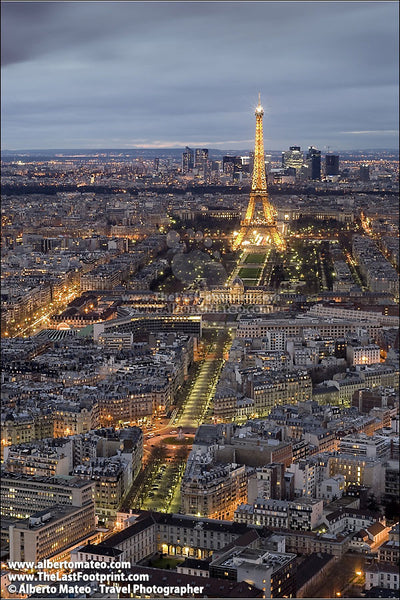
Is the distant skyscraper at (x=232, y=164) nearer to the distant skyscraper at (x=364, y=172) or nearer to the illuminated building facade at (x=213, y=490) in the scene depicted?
the distant skyscraper at (x=364, y=172)

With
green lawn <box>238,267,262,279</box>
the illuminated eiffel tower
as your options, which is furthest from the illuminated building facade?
the illuminated eiffel tower

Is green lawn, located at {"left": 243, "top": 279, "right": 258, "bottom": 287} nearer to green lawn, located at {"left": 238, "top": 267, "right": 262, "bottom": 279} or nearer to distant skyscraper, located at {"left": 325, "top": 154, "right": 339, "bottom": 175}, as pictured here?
green lawn, located at {"left": 238, "top": 267, "right": 262, "bottom": 279}

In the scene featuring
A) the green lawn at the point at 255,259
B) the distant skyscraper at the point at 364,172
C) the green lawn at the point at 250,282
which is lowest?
the green lawn at the point at 250,282

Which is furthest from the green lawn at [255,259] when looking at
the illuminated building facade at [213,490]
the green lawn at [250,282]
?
the illuminated building facade at [213,490]

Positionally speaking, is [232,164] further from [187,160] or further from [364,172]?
[364,172]

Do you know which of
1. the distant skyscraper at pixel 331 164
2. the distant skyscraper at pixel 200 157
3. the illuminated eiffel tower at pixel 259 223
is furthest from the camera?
the illuminated eiffel tower at pixel 259 223

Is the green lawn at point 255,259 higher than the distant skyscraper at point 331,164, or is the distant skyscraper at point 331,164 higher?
the distant skyscraper at point 331,164
